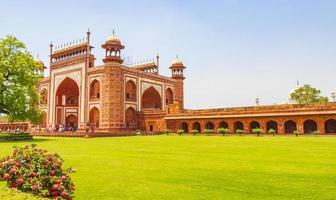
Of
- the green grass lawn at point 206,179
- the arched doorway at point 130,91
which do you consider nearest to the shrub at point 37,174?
the green grass lawn at point 206,179

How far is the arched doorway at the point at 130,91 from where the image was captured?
123ft

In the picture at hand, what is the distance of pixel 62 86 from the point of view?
42.1 meters

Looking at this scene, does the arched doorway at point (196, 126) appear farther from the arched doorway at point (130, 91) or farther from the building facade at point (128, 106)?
the arched doorway at point (130, 91)

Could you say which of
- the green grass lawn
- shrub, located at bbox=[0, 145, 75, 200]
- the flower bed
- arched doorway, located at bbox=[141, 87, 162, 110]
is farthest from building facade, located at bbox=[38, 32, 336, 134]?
shrub, located at bbox=[0, 145, 75, 200]

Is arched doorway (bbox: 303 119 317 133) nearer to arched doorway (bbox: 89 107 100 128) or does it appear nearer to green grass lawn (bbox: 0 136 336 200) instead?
green grass lawn (bbox: 0 136 336 200)

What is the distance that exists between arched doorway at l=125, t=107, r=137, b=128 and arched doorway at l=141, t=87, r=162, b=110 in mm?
3710

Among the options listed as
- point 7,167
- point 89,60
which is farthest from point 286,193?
point 89,60

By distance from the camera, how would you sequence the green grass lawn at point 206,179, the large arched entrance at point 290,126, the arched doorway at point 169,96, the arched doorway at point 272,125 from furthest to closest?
the arched doorway at point 169,96
the arched doorway at point 272,125
the large arched entrance at point 290,126
the green grass lawn at point 206,179

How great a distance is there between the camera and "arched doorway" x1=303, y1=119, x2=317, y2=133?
92.2 ft

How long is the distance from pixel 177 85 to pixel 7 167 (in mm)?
41458

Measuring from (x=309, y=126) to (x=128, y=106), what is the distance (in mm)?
19511

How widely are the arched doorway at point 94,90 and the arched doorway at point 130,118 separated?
3933 mm

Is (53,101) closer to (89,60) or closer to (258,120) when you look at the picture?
(89,60)

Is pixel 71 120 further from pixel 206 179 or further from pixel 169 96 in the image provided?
pixel 206 179
